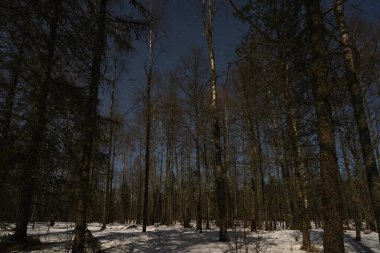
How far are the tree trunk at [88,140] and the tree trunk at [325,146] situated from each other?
12.0 feet

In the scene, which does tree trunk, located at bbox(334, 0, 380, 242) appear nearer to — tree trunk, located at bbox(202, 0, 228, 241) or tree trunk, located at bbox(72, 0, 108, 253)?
tree trunk, located at bbox(202, 0, 228, 241)

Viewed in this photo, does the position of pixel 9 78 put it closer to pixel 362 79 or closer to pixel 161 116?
pixel 362 79

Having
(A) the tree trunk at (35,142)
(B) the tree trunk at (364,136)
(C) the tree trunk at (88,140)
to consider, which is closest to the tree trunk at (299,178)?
(B) the tree trunk at (364,136)

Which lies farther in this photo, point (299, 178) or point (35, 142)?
point (299, 178)

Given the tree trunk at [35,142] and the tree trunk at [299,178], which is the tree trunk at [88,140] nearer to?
the tree trunk at [35,142]

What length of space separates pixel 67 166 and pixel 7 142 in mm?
951

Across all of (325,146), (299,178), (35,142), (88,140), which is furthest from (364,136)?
(35,142)

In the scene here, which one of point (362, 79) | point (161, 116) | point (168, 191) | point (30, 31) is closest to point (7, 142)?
point (30, 31)

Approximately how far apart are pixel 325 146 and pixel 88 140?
3810mm

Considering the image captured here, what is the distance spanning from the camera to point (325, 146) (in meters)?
4.08

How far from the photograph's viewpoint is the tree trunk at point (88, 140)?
4.34m

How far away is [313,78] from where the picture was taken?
172 inches

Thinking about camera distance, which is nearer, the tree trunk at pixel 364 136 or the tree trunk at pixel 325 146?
the tree trunk at pixel 325 146

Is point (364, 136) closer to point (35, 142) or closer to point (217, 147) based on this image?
point (217, 147)
